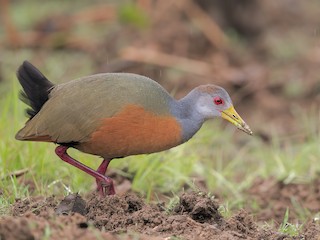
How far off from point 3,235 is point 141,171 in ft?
8.31

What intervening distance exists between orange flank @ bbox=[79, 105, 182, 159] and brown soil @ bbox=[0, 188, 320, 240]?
32 centimetres

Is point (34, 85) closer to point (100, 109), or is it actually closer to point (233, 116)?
point (100, 109)

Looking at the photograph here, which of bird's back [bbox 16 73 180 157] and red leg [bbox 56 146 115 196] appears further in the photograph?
red leg [bbox 56 146 115 196]

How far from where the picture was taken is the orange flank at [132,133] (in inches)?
192

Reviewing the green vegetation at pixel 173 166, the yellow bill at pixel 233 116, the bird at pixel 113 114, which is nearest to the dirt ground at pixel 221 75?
the green vegetation at pixel 173 166

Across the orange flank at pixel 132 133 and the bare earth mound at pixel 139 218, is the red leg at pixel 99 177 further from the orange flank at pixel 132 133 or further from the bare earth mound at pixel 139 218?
the bare earth mound at pixel 139 218

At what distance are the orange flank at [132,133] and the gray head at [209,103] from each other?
32 cm

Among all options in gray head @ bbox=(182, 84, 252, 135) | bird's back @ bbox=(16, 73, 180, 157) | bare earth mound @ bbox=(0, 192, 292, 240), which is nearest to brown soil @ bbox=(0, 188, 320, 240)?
bare earth mound @ bbox=(0, 192, 292, 240)

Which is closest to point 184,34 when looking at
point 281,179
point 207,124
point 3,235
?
point 207,124

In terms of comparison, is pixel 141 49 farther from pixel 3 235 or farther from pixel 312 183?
pixel 3 235

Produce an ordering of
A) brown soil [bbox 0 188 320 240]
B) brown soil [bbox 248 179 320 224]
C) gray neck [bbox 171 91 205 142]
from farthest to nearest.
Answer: brown soil [bbox 248 179 320 224] → gray neck [bbox 171 91 205 142] → brown soil [bbox 0 188 320 240]

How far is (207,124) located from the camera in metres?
8.62

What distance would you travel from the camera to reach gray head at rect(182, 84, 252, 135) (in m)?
5.25

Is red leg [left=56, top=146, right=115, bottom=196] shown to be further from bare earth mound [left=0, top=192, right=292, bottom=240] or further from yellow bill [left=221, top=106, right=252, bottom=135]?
yellow bill [left=221, top=106, right=252, bottom=135]
